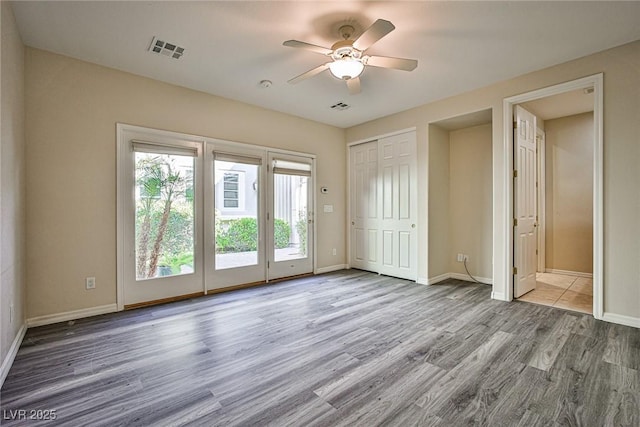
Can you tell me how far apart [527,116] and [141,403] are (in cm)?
519

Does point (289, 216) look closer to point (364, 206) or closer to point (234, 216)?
point (234, 216)

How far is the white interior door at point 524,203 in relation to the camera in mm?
3738

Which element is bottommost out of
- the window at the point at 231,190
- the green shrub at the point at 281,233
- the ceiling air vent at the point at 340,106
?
the green shrub at the point at 281,233

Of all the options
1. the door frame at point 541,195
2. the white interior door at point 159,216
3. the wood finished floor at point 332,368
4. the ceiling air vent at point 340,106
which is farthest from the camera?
the door frame at point 541,195

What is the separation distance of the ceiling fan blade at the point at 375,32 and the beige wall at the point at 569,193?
468 cm

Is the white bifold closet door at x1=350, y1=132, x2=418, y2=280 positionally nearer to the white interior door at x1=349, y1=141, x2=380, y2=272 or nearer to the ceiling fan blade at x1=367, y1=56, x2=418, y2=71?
the white interior door at x1=349, y1=141, x2=380, y2=272

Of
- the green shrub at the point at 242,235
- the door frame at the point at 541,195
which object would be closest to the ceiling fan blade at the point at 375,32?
the green shrub at the point at 242,235

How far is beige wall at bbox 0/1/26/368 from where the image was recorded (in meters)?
2.09

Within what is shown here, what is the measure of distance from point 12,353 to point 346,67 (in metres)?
3.60

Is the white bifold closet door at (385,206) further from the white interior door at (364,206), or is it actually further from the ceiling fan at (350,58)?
the ceiling fan at (350,58)

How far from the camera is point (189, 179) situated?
12.6ft

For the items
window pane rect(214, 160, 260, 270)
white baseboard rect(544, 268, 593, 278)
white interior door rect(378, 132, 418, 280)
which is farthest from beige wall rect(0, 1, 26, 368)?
white baseboard rect(544, 268, 593, 278)

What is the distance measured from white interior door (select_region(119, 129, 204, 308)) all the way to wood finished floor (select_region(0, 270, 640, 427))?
42 cm

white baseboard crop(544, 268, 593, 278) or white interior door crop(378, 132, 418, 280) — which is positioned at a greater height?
white interior door crop(378, 132, 418, 280)
